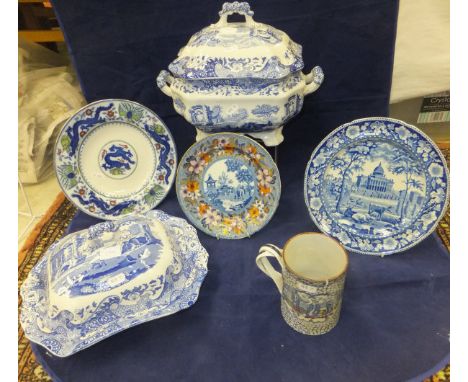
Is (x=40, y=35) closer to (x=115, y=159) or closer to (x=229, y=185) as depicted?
(x=115, y=159)

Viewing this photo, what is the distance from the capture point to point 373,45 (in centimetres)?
109

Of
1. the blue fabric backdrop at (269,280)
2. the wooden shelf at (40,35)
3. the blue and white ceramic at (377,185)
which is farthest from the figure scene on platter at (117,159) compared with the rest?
the wooden shelf at (40,35)

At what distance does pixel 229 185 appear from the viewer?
1030 mm

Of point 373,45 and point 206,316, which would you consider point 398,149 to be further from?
point 206,316

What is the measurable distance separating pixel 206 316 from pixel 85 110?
2.09ft

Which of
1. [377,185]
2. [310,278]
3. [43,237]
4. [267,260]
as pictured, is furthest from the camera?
[43,237]

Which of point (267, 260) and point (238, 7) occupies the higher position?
point (238, 7)

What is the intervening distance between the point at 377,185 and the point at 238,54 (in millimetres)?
461

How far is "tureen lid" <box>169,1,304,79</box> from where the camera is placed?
865 mm

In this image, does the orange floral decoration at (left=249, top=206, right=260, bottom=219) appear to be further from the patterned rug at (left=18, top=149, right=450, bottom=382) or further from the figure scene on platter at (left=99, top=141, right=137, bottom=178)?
the patterned rug at (left=18, top=149, right=450, bottom=382)

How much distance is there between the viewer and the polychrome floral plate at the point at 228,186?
39.3 inches

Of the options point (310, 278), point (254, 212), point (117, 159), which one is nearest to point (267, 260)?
point (310, 278)

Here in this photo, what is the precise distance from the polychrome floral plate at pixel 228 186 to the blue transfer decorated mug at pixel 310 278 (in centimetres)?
22

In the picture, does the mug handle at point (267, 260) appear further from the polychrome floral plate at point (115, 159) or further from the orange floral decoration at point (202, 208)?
the polychrome floral plate at point (115, 159)
